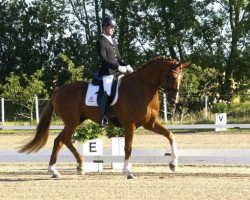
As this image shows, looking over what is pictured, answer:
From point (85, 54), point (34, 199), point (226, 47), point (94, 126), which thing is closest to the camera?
point (34, 199)

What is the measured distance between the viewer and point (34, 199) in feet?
25.2

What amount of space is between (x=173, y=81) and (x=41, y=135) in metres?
2.50

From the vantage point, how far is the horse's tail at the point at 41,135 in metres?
10.9

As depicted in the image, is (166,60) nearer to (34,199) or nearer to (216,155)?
(216,155)

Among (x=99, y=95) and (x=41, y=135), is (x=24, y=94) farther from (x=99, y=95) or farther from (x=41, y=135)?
(x=99, y=95)

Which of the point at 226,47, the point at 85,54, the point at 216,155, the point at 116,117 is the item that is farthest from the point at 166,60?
the point at 85,54

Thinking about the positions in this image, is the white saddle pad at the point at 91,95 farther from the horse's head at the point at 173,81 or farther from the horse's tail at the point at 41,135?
the horse's head at the point at 173,81

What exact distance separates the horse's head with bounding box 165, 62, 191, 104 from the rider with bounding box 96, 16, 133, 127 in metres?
0.76

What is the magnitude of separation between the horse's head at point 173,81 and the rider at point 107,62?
758mm

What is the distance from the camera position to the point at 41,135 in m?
11.0

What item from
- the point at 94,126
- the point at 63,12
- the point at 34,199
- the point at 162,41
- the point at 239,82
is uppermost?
the point at 63,12

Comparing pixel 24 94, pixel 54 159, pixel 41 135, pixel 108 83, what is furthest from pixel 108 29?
pixel 24 94

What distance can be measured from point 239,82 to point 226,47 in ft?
7.01

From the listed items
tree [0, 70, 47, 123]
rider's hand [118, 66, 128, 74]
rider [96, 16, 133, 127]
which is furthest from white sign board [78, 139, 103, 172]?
tree [0, 70, 47, 123]
